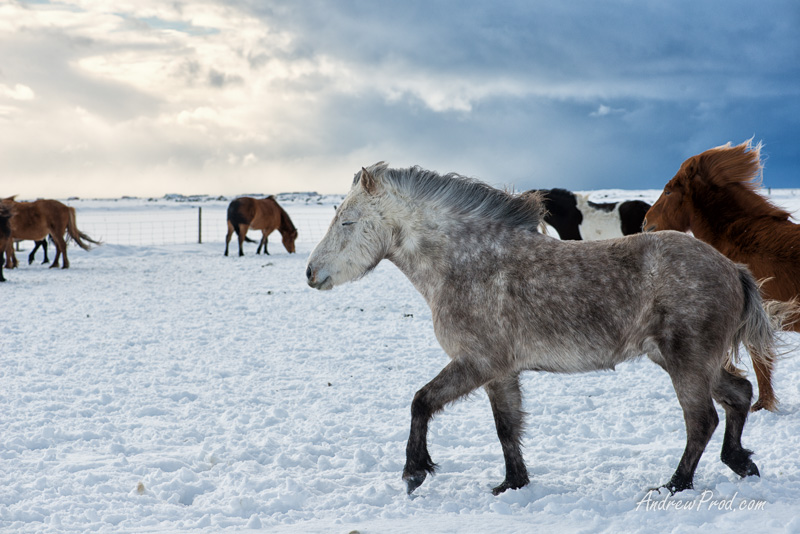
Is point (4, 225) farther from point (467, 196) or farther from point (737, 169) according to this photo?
point (737, 169)

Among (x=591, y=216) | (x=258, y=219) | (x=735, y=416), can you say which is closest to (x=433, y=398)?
(x=735, y=416)

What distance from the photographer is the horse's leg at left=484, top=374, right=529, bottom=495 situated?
3.59 m

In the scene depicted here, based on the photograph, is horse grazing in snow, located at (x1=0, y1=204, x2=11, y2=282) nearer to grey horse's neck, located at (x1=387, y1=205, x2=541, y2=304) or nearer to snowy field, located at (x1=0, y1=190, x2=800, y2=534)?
snowy field, located at (x1=0, y1=190, x2=800, y2=534)

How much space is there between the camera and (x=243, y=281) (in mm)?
13172

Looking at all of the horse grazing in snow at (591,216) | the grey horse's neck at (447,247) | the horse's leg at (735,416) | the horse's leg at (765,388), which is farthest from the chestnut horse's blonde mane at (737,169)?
the horse grazing in snow at (591,216)

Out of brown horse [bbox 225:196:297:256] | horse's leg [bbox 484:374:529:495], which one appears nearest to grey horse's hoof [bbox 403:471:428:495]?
horse's leg [bbox 484:374:529:495]

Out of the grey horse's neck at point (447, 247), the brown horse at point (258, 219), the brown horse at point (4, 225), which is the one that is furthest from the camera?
the brown horse at point (258, 219)

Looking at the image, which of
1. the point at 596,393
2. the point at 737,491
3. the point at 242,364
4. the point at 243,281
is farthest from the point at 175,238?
the point at 737,491

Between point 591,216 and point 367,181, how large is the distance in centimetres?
965

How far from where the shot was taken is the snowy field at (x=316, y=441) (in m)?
3.24

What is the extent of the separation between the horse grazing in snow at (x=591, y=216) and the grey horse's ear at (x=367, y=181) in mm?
9066

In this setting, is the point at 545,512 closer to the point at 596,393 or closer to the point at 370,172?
the point at 370,172

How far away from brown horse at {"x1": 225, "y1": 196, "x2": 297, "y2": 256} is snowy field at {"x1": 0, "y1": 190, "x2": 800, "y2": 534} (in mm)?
10965

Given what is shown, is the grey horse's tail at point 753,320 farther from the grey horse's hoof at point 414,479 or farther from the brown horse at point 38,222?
the brown horse at point 38,222
